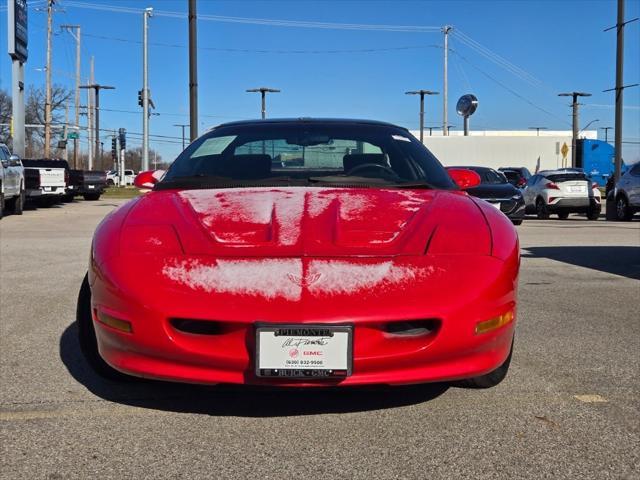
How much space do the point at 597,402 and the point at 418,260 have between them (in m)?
1.23

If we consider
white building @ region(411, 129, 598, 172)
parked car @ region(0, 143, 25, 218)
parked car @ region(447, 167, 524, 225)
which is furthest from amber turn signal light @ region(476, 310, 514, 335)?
white building @ region(411, 129, 598, 172)

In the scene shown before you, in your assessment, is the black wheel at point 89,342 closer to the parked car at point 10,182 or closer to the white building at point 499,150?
the parked car at point 10,182

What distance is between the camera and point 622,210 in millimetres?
17516

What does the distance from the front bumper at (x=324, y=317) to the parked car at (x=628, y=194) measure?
15314 millimetres

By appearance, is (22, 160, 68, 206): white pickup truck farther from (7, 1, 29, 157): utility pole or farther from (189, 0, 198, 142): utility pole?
A: (189, 0, 198, 142): utility pole

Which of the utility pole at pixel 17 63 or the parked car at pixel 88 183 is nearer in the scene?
the utility pole at pixel 17 63

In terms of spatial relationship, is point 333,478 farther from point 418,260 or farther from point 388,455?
point 418,260

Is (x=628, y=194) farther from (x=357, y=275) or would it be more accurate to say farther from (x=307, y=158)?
(x=357, y=275)

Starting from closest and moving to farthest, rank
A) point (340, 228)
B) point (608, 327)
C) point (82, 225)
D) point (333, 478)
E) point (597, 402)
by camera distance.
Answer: point (333, 478) → point (340, 228) → point (597, 402) → point (608, 327) → point (82, 225)

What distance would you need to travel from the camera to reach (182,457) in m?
2.71

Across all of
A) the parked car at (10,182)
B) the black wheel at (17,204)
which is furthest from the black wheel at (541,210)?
the black wheel at (17,204)

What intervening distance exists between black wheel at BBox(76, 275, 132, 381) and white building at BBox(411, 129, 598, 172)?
4625cm

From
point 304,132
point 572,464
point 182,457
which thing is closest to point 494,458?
point 572,464

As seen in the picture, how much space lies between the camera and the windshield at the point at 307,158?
3.95 metres
